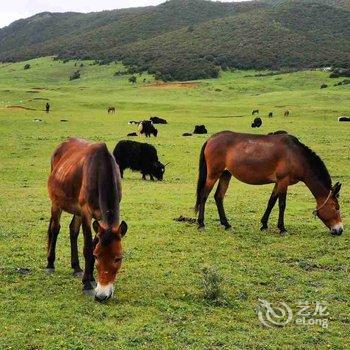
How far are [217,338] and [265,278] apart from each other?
2.73 m

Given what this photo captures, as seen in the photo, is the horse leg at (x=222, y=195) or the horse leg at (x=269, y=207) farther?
the horse leg at (x=222, y=195)

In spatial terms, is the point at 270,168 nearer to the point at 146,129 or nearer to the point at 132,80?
the point at 146,129

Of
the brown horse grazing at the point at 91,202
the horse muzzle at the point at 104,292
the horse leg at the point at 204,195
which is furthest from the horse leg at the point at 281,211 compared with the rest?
the horse muzzle at the point at 104,292

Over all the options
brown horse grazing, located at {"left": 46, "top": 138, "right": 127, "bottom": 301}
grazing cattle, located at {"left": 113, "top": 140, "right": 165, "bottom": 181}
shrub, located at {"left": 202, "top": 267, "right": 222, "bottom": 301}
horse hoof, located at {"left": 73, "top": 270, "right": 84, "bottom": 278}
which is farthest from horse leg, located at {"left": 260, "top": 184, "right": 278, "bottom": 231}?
grazing cattle, located at {"left": 113, "top": 140, "right": 165, "bottom": 181}

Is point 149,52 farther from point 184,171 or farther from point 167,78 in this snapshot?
point 184,171

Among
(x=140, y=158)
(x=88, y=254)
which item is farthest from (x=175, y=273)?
(x=140, y=158)

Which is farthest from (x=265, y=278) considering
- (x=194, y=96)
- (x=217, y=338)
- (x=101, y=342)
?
(x=194, y=96)

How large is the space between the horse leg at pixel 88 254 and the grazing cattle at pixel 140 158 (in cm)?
1440

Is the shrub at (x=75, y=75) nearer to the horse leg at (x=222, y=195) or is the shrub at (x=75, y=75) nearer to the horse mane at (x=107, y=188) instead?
the horse leg at (x=222, y=195)

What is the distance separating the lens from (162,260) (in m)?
10.5

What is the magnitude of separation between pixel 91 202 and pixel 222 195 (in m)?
6.24

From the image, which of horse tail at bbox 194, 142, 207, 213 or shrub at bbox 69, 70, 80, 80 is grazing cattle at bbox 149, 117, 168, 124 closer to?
horse tail at bbox 194, 142, 207, 213

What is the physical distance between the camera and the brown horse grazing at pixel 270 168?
41.4ft

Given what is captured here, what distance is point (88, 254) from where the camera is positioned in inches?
326
